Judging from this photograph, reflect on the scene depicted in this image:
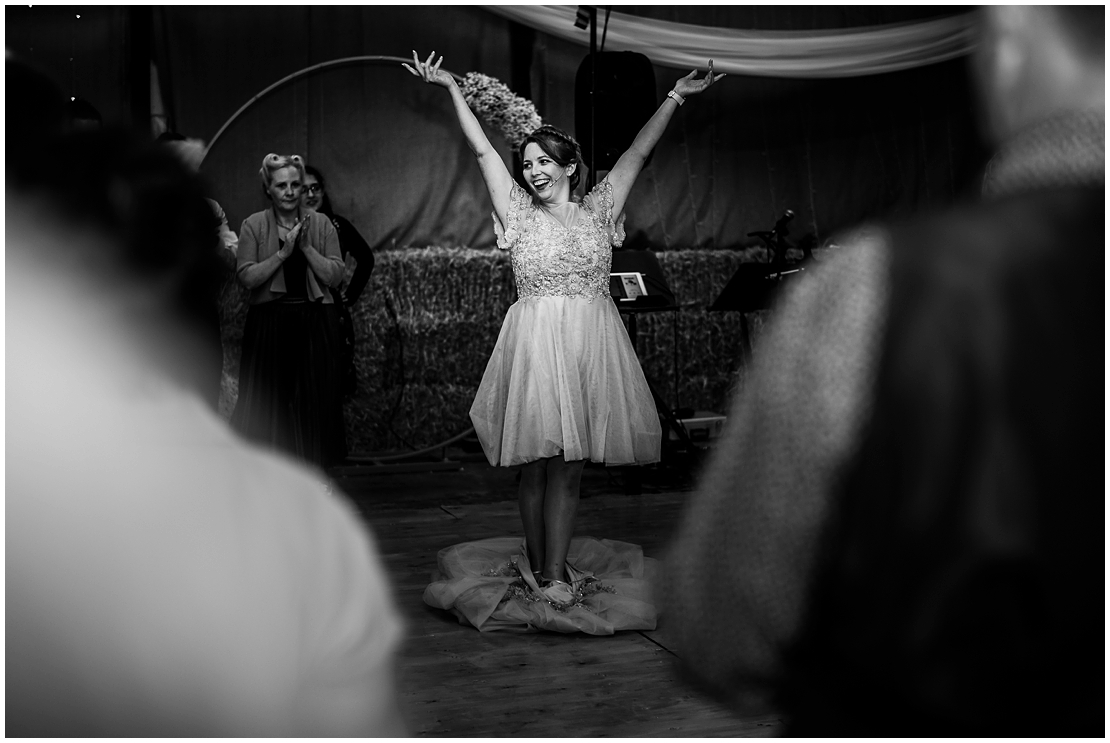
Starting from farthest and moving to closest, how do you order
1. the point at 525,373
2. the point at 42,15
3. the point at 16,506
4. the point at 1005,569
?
the point at 42,15
the point at 525,373
the point at 16,506
the point at 1005,569

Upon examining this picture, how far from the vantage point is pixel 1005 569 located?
748 mm

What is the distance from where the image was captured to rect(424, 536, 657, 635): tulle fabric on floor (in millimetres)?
3379

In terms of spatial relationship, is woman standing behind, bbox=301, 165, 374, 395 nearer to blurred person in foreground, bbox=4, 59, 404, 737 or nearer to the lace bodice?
the lace bodice

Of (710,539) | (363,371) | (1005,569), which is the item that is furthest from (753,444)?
(363,371)

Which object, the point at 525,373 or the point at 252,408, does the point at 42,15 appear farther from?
the point at 525,373

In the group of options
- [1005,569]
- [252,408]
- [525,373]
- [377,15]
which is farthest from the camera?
[377,15]

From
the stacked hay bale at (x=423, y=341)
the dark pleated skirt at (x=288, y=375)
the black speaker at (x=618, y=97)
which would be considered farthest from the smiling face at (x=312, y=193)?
the black speaker at (x=618, y=97)

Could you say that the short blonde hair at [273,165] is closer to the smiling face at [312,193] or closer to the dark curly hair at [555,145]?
the smiling face at [312,193]

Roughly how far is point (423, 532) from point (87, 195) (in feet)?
13.7

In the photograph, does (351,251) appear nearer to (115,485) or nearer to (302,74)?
(302,74)

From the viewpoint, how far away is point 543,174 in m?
3.53

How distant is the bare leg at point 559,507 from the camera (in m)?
3.52

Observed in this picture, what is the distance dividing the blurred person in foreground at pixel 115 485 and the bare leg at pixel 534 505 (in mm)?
2704

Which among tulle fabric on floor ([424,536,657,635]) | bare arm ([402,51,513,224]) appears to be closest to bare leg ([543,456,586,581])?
tulle fabric on floor ([424,536,657,635])
